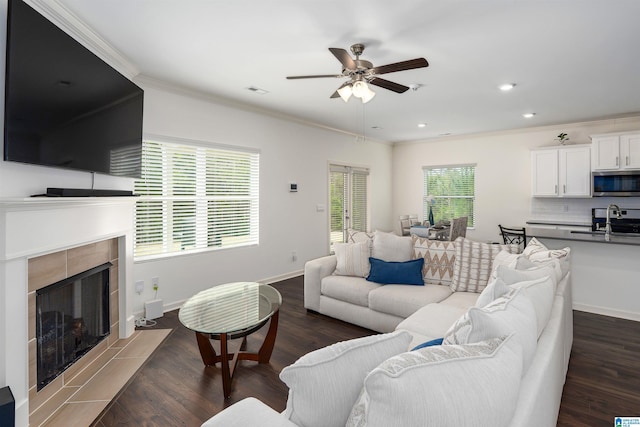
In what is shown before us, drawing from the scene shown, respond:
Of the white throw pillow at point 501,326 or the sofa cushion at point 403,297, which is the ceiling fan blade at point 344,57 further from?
the sofa cushion at point 403,297

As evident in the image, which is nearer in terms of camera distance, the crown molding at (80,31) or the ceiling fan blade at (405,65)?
the crown molding at (80,31)

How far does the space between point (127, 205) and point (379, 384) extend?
320 cm

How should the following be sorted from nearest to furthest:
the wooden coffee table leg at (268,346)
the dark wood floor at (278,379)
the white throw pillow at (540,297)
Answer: the white throw pillow at (540,297) → the dark wood floor at (278,379) → the wooden coffee table leg at (268,346)

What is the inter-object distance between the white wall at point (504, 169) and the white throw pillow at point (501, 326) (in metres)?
5.96

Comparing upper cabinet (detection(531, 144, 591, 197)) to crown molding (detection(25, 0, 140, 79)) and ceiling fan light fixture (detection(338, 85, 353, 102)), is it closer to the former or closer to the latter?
ceiling fan light fixture (detection(338, 85, 353, 102))

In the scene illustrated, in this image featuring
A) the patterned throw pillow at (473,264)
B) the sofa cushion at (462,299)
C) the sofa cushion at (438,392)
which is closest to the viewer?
the sofa cushion at (438,392)

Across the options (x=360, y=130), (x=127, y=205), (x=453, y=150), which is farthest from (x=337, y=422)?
(x=453, y=150)

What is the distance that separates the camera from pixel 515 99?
4.45 meters

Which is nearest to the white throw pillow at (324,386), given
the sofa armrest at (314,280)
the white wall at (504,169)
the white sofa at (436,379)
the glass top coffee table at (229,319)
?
the white sofa at (436,379)

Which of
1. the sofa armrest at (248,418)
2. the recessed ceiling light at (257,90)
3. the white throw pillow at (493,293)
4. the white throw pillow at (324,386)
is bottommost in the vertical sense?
the sofa armrest at (248,418)

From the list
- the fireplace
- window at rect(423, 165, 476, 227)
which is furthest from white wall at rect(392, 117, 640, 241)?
the fireplace

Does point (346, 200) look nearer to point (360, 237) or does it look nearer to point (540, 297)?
point (360, 237)

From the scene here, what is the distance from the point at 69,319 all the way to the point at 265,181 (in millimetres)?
3032

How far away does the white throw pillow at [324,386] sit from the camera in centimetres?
94
